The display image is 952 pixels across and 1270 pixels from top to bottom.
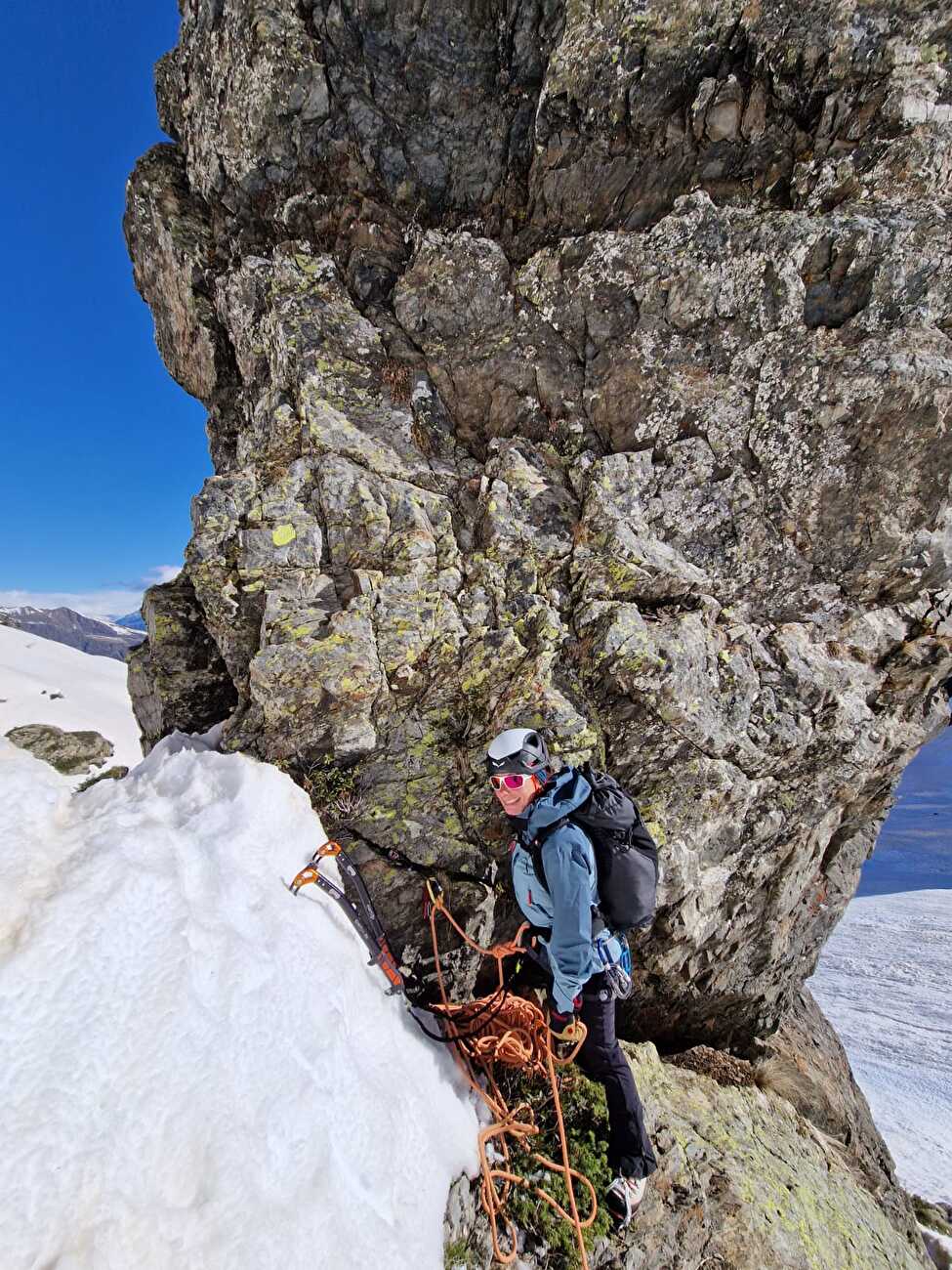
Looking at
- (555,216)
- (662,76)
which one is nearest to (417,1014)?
(555,216)

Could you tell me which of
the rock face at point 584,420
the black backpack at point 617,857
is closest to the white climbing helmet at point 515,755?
the black backpack at point 617,857

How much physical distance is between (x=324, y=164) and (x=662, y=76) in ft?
16.7

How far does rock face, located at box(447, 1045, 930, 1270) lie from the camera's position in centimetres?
510

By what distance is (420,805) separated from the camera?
6.66m

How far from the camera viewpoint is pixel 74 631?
527 ft

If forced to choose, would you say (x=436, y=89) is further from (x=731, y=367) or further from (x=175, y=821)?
(x=175, y=821)

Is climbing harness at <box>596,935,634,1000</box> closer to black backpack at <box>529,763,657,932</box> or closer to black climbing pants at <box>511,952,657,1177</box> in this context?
black climbing pants at <box>511,952,657,1177</box>

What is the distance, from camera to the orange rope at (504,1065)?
4840 millimetres

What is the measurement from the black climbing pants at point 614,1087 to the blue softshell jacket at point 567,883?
0.41 m

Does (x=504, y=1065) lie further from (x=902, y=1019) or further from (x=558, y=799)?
(x=902, y=1019)

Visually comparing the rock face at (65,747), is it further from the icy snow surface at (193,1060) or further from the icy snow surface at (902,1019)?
the icy snow surface at (902,1019)

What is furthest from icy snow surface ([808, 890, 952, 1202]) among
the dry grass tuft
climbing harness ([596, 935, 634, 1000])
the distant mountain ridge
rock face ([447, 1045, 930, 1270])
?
the distant mountain ridge

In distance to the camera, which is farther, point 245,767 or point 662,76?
point 662,76

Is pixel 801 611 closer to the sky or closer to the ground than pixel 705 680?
closer to the sky
